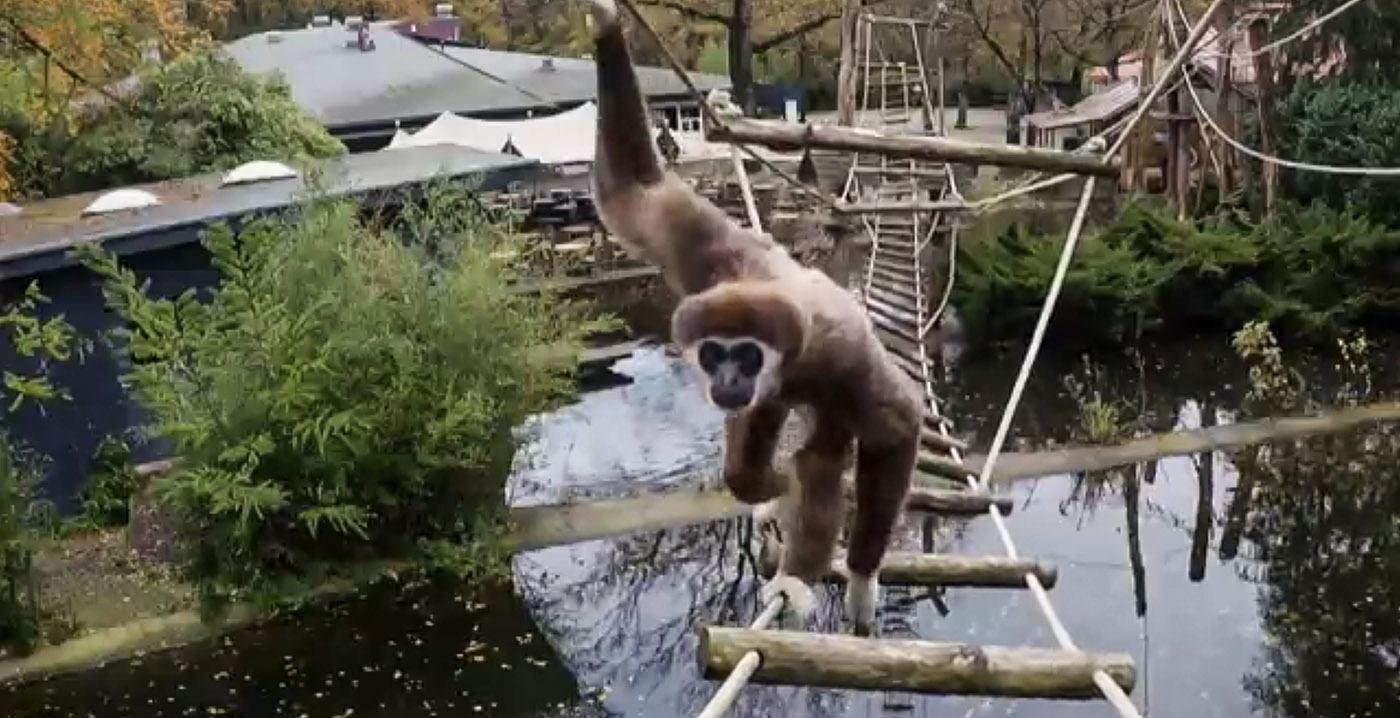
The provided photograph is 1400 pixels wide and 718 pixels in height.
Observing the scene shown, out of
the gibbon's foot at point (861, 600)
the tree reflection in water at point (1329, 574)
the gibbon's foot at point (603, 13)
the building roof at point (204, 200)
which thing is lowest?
the tree reflection in water at point (1329, 574)

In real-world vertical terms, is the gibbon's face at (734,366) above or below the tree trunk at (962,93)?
below

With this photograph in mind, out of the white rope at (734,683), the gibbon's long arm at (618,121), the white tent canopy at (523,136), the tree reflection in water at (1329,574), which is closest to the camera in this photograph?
the white rope at (734,683)

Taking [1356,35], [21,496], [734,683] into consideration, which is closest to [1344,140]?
[1356,35]

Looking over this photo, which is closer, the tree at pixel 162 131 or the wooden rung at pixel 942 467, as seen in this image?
the wooden rung at pixel 942 467

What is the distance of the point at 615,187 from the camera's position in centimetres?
248

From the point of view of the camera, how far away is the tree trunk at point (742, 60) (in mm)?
19812

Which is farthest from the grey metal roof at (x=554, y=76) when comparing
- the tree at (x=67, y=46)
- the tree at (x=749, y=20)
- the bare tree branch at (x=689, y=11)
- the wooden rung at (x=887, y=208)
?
the wooden rung at (x=887, y=208)

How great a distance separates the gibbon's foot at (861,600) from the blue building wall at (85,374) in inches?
259

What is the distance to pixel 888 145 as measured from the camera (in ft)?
11.5

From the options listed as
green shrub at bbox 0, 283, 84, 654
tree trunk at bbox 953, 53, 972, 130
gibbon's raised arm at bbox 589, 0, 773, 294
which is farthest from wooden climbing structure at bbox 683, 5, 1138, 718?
tree trunk at bbox 953, 53, 972, 130

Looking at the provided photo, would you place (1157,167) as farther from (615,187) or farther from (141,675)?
(615,187)

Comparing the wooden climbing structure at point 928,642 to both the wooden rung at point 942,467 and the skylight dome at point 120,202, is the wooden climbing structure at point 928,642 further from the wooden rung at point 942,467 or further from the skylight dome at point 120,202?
the skylight dome at point 120,202

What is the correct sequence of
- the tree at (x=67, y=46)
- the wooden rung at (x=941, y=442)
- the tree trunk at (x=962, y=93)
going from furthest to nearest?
the tree trunk at (x=962, y=93) < the tree at (x=67, y=46) < the wooden rung at (x=941, y=442)

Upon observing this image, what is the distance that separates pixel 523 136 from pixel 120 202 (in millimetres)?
6987
